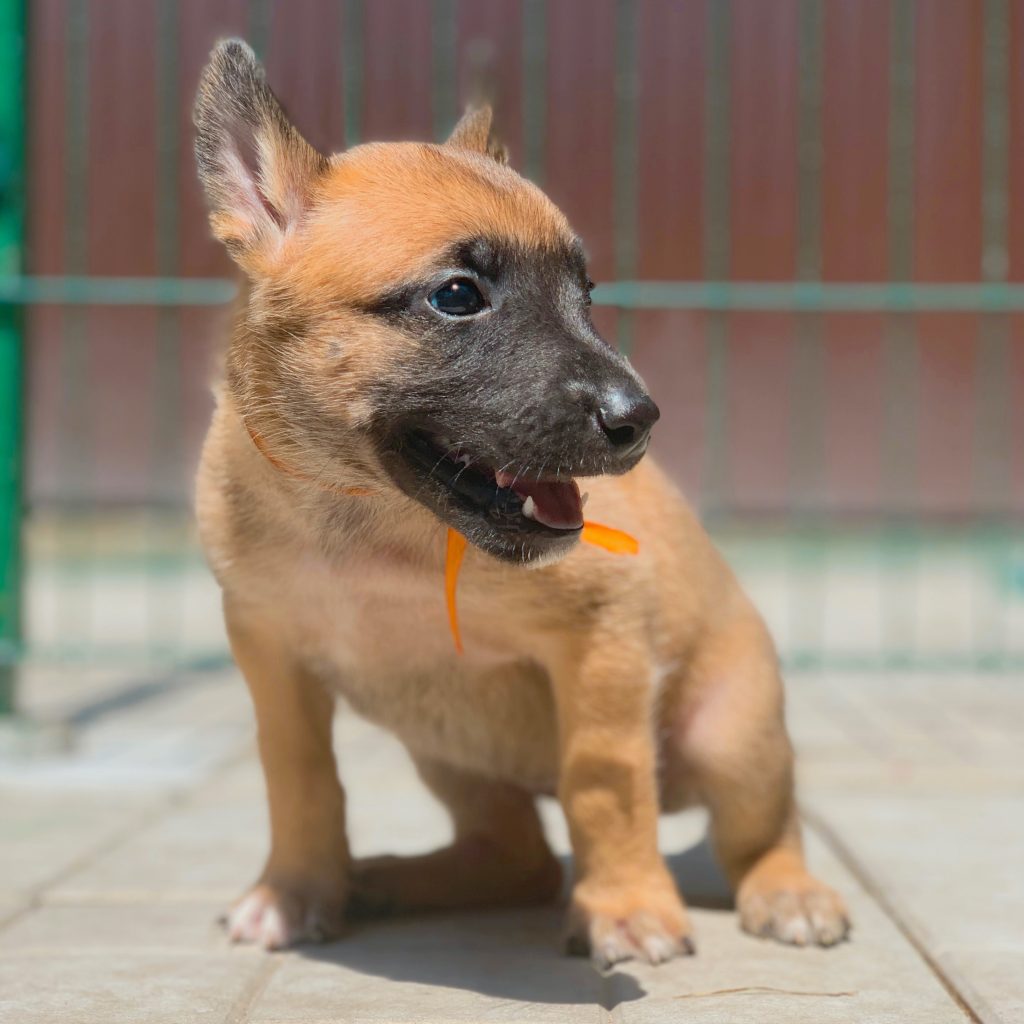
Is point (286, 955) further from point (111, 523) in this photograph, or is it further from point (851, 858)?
point (111, 523)

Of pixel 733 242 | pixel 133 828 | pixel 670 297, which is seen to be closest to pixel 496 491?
pixel 133 828

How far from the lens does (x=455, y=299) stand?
108 inches

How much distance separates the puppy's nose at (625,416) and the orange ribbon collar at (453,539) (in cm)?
35

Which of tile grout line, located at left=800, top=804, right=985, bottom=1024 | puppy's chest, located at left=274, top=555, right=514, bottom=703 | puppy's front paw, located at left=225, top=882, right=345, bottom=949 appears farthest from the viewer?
puppy's front paw, located at left=225, top=882, right=345, bottom=949

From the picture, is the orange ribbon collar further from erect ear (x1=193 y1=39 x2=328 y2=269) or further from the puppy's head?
erect ear (x1=193 y1=39 x2=328 y2=269)

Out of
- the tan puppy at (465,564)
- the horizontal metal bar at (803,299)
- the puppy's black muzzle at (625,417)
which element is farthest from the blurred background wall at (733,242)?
the puppy's black muzzle at (625,417)

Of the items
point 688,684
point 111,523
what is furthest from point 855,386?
point 688,684

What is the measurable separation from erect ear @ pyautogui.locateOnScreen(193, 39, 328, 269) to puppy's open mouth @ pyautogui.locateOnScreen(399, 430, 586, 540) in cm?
52

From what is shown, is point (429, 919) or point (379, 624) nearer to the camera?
point (379, 624)

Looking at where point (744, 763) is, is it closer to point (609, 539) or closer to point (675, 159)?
point (609, 539)

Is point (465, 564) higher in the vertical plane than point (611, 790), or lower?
higher

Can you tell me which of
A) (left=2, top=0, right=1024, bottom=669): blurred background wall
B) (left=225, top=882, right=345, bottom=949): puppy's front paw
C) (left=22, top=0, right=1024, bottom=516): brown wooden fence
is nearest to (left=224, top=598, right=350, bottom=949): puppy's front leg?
(left=225, top=882, right=345, bottom=949): puppy's front paw

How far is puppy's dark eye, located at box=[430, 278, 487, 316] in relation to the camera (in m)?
2.75

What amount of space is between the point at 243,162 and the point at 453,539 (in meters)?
0.84
